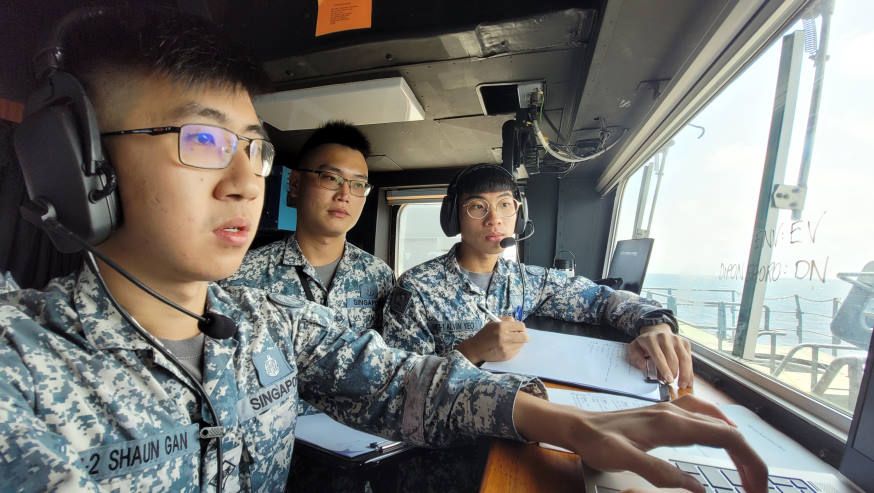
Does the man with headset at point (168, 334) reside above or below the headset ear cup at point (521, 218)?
below

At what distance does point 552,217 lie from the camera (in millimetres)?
4191

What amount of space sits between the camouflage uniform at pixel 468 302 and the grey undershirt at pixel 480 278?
32 mm

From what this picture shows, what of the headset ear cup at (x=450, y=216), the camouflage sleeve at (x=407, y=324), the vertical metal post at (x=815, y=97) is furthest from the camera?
the headset ear cup at (x=450, y=216)

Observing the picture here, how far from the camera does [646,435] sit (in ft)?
1.77

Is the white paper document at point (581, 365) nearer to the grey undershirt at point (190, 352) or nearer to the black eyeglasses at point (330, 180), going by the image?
the grey undershirt at point (190, 352)

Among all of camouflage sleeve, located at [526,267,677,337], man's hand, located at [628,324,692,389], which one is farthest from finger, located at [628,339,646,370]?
camouflage sleeve, located at [526,267,677,337]

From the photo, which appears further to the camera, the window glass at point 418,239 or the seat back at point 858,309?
the window glass at point 418,239

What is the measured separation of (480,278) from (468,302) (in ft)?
0.53

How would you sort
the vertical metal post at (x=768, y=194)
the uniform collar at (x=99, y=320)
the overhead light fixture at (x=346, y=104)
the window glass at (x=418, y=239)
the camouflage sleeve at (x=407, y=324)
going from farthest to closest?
the window glass at (x=418, y=239), the overhead light fixture at (x=346, y=104), the camouflage sleeve at (x=407, y=324), the vertical metal post at (x=768, y=194), the uniform collar at (x=99, y=320)

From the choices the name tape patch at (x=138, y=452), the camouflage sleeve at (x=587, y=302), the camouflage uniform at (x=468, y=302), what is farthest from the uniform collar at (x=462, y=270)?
the name tape patch at (x=138, y=452)

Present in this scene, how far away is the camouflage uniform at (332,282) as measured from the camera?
177 centimetres

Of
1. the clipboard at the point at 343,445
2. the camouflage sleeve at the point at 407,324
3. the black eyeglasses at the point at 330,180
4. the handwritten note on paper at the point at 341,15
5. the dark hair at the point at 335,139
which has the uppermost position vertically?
the handwritten note on paper at the point at 341,15

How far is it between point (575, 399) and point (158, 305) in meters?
0.86

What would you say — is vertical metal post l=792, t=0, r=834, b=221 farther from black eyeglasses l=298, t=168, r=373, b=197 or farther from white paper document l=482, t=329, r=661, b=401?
black eyeglasses l=298, t=168, r=373, b=197
